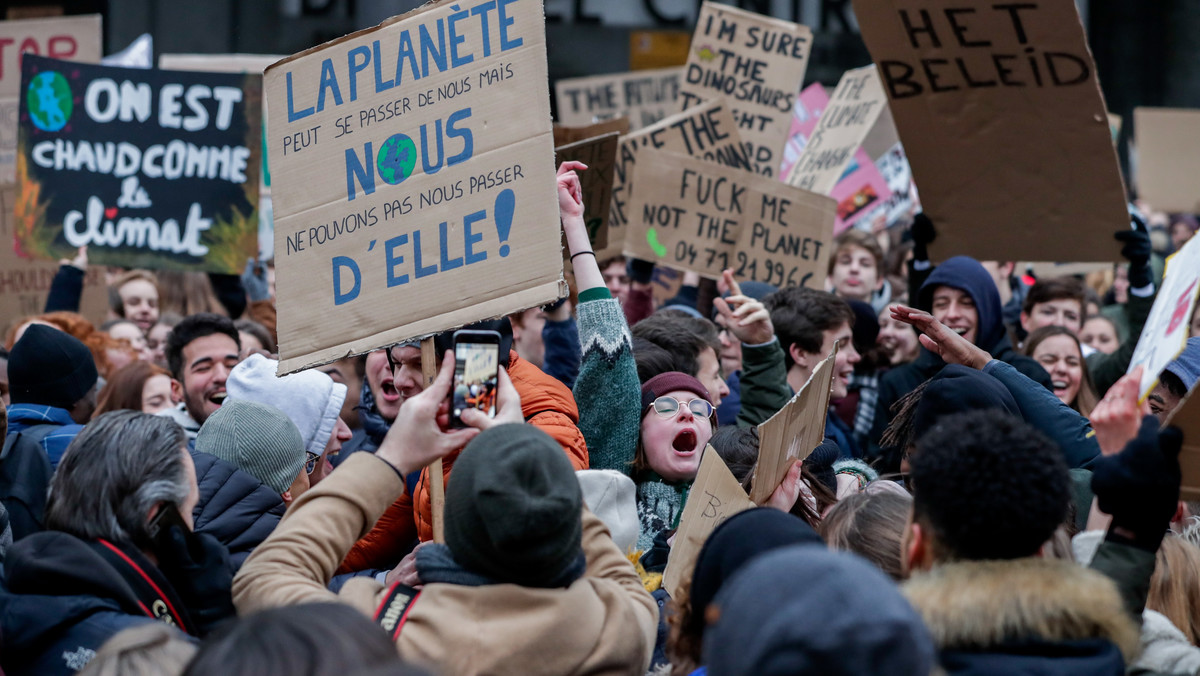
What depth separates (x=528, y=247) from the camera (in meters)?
2.83

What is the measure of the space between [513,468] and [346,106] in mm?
1257

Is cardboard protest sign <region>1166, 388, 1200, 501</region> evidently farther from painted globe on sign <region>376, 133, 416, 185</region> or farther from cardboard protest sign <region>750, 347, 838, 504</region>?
painted globe on sign <region>376, 133, 416, 185</region>

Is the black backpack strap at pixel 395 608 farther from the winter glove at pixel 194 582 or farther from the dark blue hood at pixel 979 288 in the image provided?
the dark blue hood at pixel 979 288

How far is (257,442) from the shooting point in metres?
3.39

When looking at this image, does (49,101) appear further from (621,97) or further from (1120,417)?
(1120,417)

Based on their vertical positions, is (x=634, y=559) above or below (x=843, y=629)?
below

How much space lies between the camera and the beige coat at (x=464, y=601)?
2217 mm

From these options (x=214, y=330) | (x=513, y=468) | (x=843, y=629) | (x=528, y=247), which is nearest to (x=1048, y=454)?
(x=843, y=629)

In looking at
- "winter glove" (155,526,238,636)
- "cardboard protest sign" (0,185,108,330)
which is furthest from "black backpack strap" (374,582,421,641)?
"cardboard protest sign" (0,185,108,330)

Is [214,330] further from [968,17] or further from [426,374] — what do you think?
[968,17]

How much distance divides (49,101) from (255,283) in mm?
1930

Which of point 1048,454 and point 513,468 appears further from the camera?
point 513,468

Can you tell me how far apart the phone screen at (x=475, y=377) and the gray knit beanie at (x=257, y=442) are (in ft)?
3.26

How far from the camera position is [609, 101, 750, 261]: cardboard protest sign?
21.9 ft
